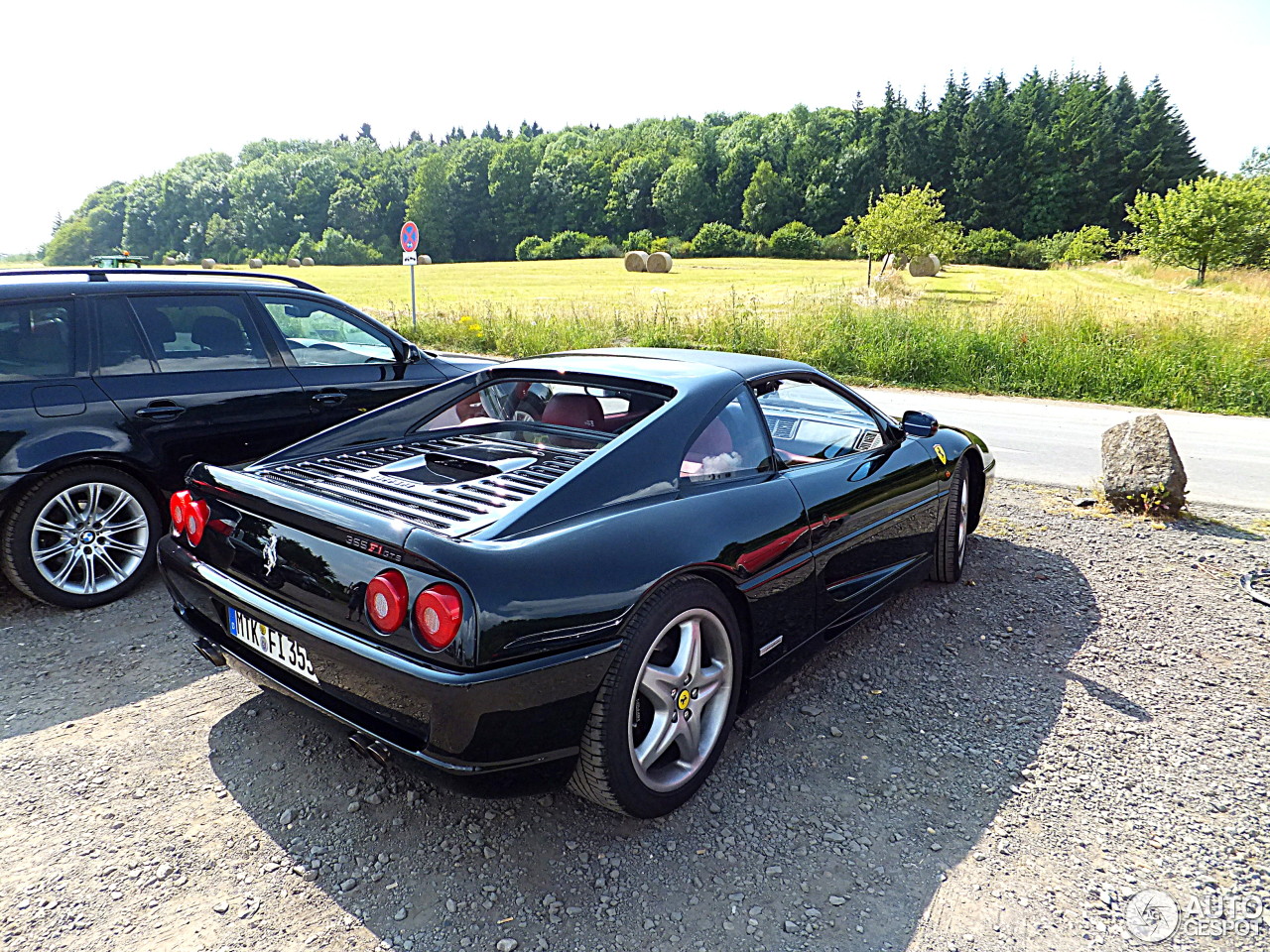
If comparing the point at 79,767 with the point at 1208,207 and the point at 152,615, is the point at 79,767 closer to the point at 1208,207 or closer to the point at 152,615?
the point at 152,615

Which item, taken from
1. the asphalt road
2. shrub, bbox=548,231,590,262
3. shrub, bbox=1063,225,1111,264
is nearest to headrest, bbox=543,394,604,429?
the asphalt road

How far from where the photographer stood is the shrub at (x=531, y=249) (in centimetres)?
8792

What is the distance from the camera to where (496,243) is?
320 ft

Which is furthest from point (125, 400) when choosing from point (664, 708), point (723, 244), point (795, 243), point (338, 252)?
point (338, 252)

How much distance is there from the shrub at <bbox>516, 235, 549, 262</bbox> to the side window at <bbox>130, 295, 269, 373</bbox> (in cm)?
8521

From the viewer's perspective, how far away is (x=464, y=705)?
7.16 feet

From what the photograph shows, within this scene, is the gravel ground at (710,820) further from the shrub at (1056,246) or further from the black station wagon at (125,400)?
the shrub at (1056,246)

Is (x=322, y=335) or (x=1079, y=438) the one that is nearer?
(x=322, y=335)

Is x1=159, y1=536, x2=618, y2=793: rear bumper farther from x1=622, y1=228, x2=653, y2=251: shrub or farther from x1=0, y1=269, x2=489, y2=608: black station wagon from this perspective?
x1=622, y1=228, x2=653, y2=251: shrub

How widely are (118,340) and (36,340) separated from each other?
0.38m

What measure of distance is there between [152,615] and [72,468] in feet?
2.77

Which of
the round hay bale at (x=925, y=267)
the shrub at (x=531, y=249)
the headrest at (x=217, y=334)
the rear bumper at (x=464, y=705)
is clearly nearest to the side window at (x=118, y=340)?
the headrest at (x=217, y=334)

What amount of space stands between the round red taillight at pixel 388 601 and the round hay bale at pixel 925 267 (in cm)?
4909

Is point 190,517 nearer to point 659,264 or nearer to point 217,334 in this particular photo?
point 217,334
